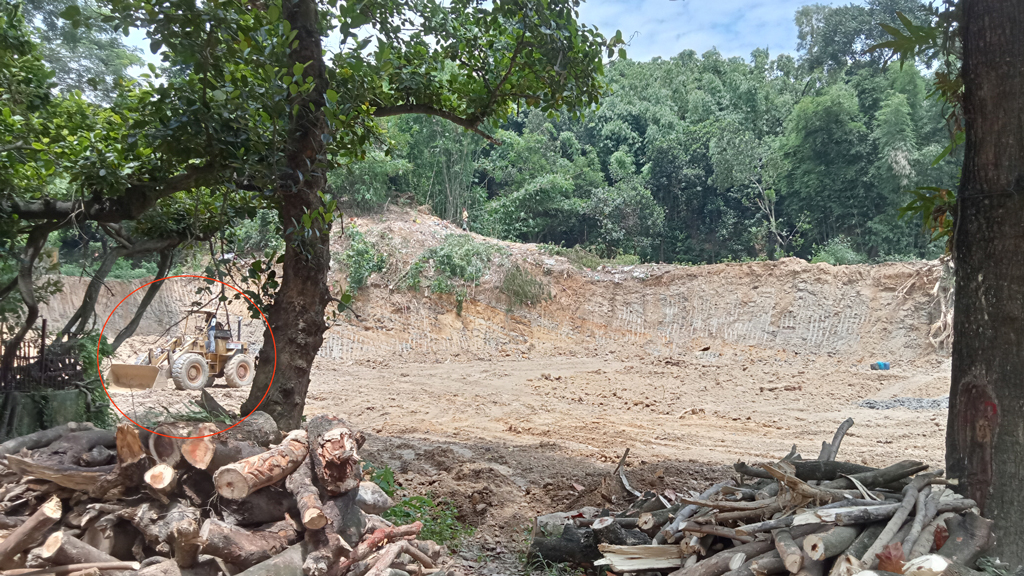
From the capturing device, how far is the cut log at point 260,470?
285cm

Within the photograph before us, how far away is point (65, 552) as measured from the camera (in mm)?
2629

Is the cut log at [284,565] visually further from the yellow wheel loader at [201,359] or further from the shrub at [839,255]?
the shrub at [839,255]

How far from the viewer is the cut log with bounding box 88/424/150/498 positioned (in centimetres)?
285

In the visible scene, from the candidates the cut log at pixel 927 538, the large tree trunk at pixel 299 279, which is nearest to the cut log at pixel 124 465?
the large tree trunk at pixel 299 279

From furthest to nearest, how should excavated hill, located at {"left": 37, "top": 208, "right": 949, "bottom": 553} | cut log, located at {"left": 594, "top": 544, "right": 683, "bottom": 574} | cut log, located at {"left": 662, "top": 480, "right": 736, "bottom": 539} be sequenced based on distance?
excavated hill, located at {"left": 37, "top": 208, "right": 949, "bottom": 553}
cut log, located at {"left": 662, "top": 480, "right": 736, "bottom": 539}
cut log, located at {"left": 594, "top": 544, "right": 683, "bottom": 574}

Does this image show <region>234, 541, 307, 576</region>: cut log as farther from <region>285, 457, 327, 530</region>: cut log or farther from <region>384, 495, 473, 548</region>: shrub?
<region>384, 495, 473, 548</region>: shrub

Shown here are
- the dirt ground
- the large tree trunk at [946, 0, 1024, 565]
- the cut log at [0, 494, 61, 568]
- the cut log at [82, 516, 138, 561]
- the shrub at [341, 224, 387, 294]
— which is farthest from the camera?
the shrub at [341, 224, 387, 294]

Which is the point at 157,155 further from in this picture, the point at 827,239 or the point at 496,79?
the point at 827,239

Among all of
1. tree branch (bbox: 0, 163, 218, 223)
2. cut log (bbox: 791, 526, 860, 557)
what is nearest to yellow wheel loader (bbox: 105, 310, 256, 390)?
tree branch (bbox: 0, 163, 218, 223)

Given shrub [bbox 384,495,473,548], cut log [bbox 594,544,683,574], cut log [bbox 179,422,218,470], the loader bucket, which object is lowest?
shrub [bbox 384,495,473,548]

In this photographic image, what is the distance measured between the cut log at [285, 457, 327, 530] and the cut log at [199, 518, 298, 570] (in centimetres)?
18

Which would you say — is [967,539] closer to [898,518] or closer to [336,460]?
[898,518]

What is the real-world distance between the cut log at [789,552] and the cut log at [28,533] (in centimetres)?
343

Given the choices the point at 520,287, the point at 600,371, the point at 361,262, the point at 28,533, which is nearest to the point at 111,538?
the point at 28,533
